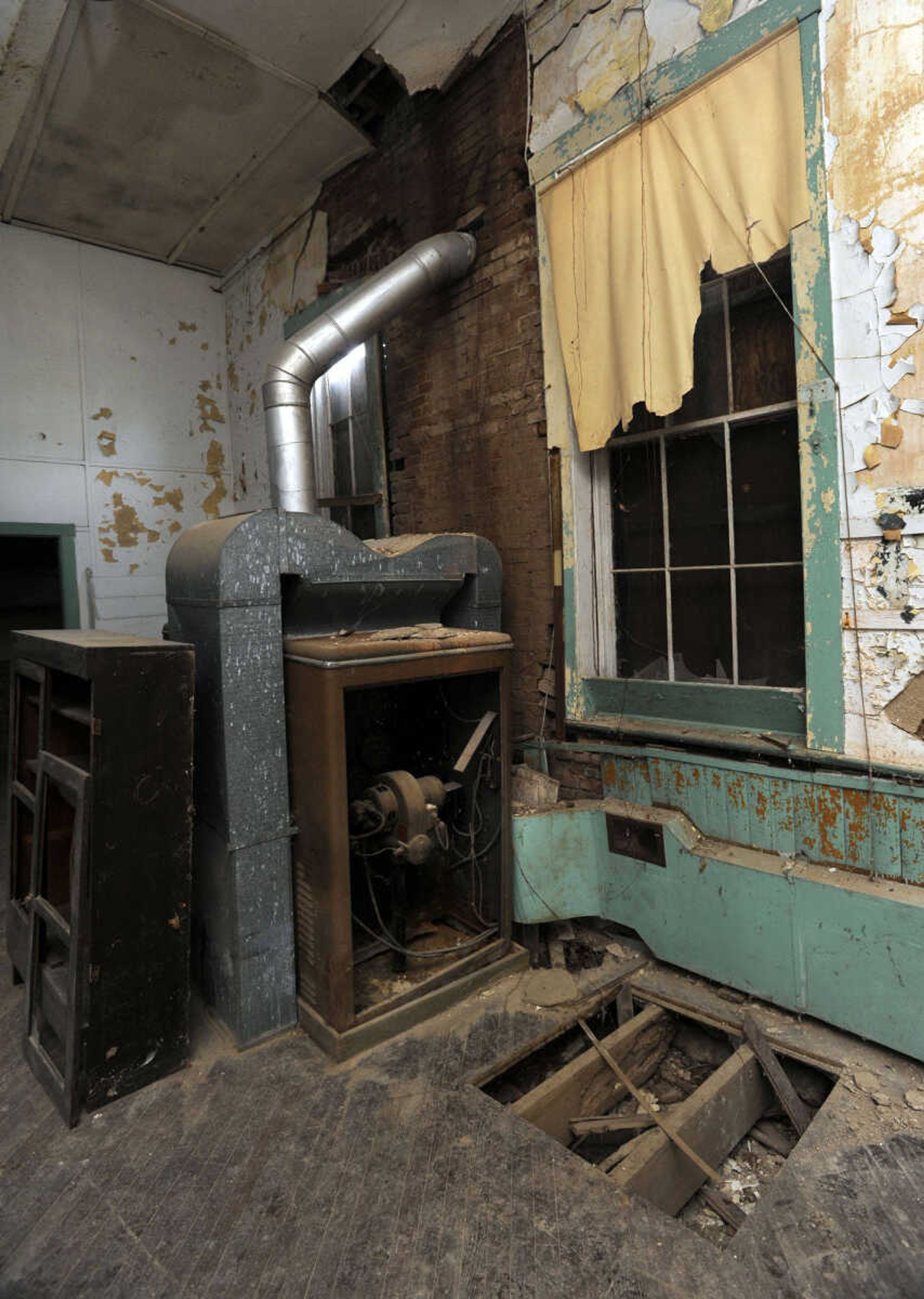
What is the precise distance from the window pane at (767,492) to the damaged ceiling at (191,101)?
104 inches

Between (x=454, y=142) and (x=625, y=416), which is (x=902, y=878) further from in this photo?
(x=454, y=142)

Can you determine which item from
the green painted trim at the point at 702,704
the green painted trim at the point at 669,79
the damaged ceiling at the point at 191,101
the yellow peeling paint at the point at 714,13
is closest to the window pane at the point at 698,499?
the green painted trim at the point at 702,704

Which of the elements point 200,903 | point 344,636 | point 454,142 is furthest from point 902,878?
point 454,142

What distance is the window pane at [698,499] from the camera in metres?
3.04

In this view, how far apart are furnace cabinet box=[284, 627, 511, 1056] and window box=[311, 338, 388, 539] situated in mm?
1800

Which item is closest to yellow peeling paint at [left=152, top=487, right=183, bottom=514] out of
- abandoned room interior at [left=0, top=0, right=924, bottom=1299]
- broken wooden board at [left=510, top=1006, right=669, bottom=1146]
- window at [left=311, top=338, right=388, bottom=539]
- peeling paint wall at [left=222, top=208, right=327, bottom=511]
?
peeling paint wall at [left=222, top=208, right=327, bottom=511]

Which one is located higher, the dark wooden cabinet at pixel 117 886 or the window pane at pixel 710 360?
the window pane at pixel 710 360

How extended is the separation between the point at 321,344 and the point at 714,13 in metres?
2.33

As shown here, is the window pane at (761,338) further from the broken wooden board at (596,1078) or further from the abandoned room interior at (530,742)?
the broken wooden board at (596,1078)

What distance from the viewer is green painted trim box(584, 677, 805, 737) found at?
2.79 meters

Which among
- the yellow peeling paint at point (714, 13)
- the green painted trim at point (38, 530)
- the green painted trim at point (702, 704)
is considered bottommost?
the green painted trim at point (702, 704)

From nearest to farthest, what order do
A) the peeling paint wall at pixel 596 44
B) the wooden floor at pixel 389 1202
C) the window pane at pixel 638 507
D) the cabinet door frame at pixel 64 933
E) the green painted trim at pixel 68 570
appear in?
the wooden floor at pixel 389 1202
the cabinet door frame at pixel 64 933
the peeling paint wall at pixel 596 44
the window pane at pixel 638 507
the green painted trim at pixel 68 570

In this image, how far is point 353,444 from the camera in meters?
5.03

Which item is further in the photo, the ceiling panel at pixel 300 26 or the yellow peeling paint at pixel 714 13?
Result: the ceiling panel at pixel 300 26
